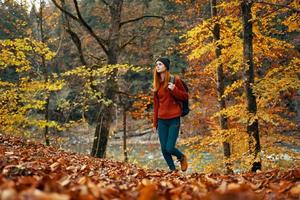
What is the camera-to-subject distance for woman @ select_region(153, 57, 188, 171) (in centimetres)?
657

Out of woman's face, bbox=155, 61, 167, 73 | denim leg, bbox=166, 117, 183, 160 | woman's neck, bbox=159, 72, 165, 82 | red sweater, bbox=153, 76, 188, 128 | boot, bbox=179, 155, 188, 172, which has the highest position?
woman's face, bbox=155, 61, 167, 73

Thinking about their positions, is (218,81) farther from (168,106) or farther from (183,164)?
(183,164)

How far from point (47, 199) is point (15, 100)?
10.0 m

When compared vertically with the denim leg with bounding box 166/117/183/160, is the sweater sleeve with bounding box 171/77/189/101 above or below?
above

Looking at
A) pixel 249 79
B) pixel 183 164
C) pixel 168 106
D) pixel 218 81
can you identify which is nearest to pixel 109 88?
pixel 218 81

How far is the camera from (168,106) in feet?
21.8

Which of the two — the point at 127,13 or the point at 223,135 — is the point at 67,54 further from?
the point at 223,135

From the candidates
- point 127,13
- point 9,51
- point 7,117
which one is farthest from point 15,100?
point 127,13

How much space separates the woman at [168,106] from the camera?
6.57m

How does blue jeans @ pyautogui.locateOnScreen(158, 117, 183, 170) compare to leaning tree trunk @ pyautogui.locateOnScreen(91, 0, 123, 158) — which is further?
leaning tree trunk @ pyautogui.locateOnScreen(91, 0, 123, 158)

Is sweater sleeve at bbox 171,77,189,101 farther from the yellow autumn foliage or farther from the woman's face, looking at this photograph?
the yellow autumn foliage

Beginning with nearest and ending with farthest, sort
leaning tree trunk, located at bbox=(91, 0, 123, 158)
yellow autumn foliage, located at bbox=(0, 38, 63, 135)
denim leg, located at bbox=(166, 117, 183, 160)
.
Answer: denim leg, located at bbox=(166, 117, 183, 160)
yellow autumn foliage, located at bbox=(0, 38, 63, 135)
leaning tree trunk, located at bbox=(91, 0, 123, 158)

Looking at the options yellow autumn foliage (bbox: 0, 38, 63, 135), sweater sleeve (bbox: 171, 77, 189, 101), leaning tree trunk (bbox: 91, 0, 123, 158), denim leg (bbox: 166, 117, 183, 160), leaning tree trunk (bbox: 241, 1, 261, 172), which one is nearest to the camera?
sweater sleeve (bbox: 171, 77, 189, 101)

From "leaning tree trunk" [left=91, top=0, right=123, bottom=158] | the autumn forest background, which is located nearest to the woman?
the autumn forest background
